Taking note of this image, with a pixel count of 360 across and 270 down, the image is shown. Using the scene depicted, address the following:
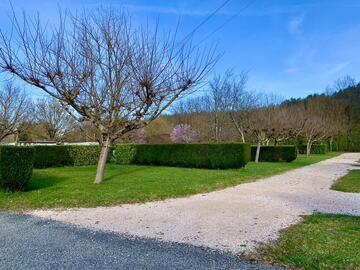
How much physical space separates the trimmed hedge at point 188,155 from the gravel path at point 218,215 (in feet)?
22.1

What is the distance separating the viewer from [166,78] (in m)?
9.64

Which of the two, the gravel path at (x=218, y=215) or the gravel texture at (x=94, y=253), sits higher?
the gravel texture at (x=94, y=253)

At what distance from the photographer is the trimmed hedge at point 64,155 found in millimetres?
16891

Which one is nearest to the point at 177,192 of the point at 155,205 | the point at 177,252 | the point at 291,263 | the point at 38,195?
the point at 155,205

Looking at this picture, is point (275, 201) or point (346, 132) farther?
point (346, 132)

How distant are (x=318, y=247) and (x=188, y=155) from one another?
13.3m

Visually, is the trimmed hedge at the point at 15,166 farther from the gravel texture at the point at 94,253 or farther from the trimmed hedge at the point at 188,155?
the trimmed hedge at the point at 188,155

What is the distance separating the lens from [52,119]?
1206 inches

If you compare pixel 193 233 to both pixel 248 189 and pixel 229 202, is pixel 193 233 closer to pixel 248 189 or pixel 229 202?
pixel 229 202

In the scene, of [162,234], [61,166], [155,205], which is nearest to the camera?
[162,234]

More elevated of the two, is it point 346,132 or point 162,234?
point 346,132

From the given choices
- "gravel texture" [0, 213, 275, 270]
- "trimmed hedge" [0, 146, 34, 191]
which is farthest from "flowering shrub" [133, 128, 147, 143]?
"gravel texture" [0, 213, 275, 270]

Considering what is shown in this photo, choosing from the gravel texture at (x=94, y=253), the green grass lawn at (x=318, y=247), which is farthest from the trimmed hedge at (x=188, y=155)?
the gravel texture at (x=94, y=253)

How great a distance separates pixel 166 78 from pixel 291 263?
7076mm
